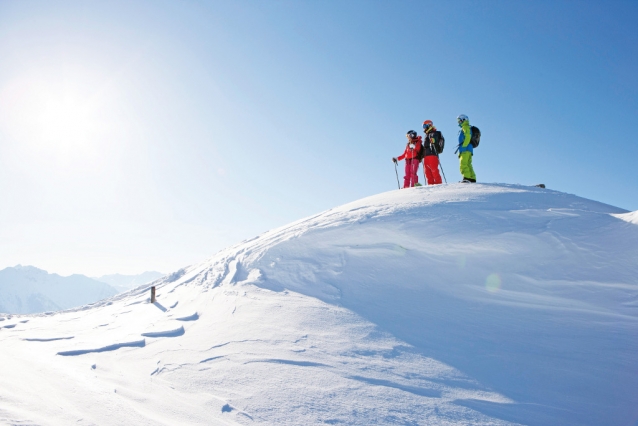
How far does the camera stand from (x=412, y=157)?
10953 mm

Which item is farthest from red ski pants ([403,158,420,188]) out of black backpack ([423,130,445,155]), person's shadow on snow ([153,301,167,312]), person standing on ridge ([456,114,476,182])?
person's shadow on snow ([153,301,167,312])

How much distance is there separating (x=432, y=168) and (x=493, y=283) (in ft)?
19.4

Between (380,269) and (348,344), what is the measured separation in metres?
2.02

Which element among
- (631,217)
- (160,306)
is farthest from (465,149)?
(160,306)

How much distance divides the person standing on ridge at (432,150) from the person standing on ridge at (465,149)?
71 cm

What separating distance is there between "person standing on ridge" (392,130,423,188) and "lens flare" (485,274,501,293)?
Answer: 19.2ft

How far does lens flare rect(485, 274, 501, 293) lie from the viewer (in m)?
5.23

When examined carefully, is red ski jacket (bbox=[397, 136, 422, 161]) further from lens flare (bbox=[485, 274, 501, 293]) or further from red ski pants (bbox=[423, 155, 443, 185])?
lens flare (bbox=[485, 274, 501, 293])

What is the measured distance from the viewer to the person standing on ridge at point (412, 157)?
35.6ft

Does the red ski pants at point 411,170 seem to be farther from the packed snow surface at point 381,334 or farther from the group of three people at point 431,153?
the packed snow surface at point 381,334

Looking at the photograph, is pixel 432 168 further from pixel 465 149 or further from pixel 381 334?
pixel 381 334

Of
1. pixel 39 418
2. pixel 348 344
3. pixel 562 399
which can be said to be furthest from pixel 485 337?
pixel 39 418

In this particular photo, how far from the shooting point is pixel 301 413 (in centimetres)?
310

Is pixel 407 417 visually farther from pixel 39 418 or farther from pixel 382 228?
pixel 382 228
